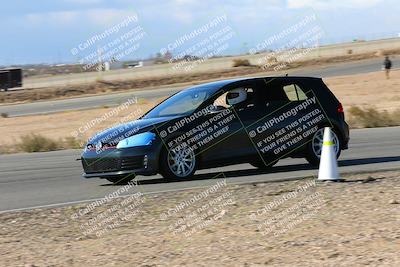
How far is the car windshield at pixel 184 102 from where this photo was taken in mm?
13805

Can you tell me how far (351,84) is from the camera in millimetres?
51125

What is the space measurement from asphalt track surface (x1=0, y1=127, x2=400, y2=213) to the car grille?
0.29 meters

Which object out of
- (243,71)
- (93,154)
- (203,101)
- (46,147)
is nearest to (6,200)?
(93,154)

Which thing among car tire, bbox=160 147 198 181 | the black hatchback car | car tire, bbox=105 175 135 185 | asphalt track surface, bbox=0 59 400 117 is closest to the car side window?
the black hatchback car

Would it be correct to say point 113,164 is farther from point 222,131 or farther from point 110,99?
point 110,99

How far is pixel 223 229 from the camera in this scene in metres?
8.91

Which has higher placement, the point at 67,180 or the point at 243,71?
the point at 67,180

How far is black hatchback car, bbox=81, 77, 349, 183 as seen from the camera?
1322cm

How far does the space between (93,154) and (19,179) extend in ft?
7.23

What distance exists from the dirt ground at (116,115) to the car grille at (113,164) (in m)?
13.8

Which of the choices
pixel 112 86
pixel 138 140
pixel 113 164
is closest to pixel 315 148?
pixel 138 140

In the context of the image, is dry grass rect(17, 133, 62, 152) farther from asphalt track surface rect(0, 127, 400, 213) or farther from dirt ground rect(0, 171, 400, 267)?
dirt ground rect(0, 171, 400, 267)

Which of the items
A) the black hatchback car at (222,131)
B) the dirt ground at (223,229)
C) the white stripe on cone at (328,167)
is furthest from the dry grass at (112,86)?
the dirt ground at (223,229)

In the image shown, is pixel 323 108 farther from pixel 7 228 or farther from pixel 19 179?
pixel 7 228
